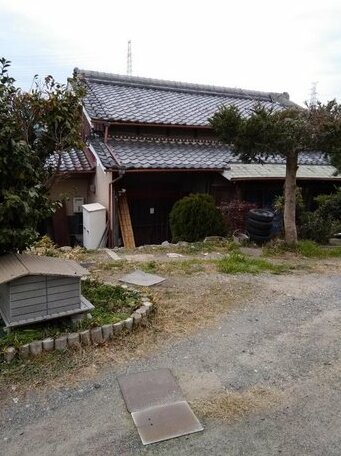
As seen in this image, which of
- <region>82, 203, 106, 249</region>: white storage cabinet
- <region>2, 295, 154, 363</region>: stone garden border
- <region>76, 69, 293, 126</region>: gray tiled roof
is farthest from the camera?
<region>76, 69, 293, 126</region>: gray tiled roof

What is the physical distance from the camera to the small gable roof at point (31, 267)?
4.09 meters

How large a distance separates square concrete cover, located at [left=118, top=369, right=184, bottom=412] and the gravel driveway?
8 cm

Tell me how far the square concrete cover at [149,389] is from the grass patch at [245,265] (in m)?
3.79

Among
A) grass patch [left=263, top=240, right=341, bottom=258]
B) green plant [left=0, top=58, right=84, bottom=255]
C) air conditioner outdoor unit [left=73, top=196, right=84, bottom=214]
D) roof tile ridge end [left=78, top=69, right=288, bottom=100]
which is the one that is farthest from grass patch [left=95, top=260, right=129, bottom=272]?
roof tile ridge end [left=78, top=69, right=288, bottom=100]

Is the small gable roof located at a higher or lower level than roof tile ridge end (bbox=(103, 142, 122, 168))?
lower

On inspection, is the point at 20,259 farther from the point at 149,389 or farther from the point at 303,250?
the point at 303,250

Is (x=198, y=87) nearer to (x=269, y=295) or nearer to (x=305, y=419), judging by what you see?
(x=269, y=295)

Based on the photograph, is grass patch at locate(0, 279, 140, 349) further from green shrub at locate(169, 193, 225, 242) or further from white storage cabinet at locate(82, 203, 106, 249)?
white storage cabinet at locate(82, 203, 106, 249)

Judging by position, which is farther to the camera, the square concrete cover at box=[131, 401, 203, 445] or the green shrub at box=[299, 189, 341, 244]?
the green shrub at box=[299, 189, 341, 244]

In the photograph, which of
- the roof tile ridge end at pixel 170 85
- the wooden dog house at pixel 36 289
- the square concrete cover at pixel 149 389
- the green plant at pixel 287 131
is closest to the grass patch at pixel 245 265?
the green plant at pixel 287 131

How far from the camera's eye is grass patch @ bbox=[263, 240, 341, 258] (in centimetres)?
906

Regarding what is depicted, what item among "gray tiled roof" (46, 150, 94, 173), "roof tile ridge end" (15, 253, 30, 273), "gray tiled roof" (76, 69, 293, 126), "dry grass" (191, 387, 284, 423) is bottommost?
"dry grass" (191, 387, 284, 423)

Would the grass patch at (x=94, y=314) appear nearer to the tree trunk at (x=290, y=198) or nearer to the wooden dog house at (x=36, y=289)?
the wooden dog house at (x=36, y=289)

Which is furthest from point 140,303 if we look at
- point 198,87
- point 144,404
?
point 198,87
